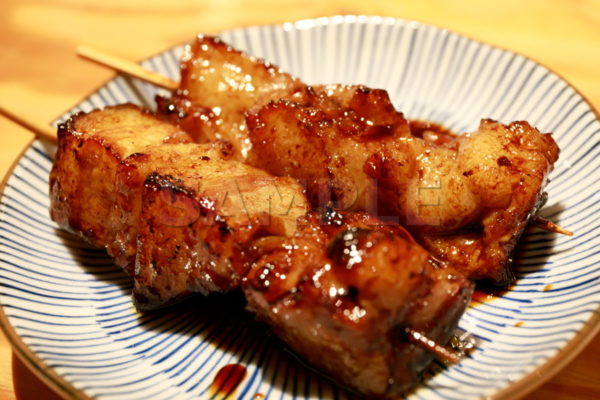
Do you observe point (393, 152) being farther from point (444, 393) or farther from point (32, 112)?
point (32, 112)

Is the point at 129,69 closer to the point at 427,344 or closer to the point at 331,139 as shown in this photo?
the point at 331,139

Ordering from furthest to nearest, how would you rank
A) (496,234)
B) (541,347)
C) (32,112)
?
1. (32,112)
2. (496,234)
3. (541,347)

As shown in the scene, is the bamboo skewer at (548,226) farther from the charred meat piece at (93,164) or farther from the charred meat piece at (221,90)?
the charred meat piece at (93,164)

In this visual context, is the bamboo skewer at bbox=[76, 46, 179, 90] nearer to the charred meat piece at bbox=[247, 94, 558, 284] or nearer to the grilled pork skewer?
the grilled pork skewer

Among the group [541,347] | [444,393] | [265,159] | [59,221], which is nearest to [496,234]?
[541,347]

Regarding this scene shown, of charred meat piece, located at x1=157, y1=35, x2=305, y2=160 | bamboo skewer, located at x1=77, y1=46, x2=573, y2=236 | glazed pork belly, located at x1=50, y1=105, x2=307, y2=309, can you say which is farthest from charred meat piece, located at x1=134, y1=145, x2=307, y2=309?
bamboo skewer, located at x1=77, y1=46, x2=573, y2=236

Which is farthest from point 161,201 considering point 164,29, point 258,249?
point 164,29
